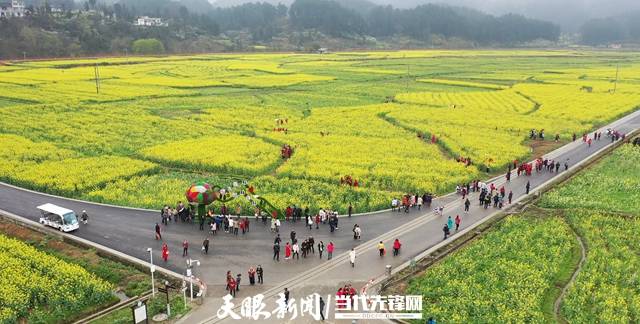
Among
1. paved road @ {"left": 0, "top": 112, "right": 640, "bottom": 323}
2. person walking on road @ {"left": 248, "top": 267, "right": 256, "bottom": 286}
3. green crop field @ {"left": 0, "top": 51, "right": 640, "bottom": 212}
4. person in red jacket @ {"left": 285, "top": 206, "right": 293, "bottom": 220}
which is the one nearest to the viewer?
person walking on road @ {"left": 248, "top": 267, "right": 256, "bottom": 286}

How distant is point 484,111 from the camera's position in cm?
5700

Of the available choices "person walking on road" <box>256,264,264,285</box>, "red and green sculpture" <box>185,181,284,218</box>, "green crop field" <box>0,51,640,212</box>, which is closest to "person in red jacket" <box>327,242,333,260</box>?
"person walking on road" <box>256,264,264,285</box>

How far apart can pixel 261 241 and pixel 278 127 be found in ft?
82.3

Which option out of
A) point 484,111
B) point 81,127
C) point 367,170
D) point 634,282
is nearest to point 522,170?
point 367,170

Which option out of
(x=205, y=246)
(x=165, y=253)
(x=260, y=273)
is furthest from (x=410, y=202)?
(x=165, y=253)

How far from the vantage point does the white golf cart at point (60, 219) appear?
76.7 ft

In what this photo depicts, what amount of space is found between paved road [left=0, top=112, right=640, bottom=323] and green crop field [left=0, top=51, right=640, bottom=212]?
1.53m

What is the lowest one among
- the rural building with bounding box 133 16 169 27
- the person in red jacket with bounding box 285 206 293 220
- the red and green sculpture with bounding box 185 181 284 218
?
the person in red jacket with bounding box 285 206 293 220

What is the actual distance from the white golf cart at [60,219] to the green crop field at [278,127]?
375 centimetres

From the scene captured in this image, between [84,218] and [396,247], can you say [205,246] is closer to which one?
[84,218]

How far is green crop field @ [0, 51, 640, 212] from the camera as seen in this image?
102 feet

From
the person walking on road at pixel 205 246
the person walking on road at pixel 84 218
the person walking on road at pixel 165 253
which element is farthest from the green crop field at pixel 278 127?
the person walking on road at pixel 165 253

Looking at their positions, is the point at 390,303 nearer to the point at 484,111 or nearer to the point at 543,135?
the point at 543,135

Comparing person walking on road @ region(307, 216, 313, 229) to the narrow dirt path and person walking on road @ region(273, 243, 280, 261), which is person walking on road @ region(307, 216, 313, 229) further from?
the narrow dirt path
